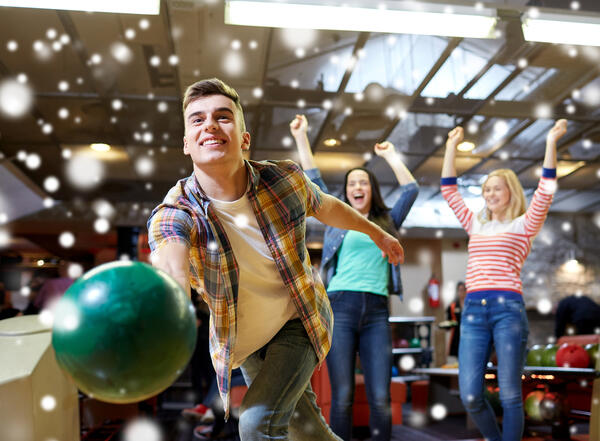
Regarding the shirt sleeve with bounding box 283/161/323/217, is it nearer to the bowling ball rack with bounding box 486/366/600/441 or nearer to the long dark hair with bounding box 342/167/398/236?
the long dark hair with bounding box 342/167/398/236

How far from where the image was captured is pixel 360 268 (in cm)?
255

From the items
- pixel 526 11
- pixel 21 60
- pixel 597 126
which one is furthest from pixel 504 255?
pixel 597 126

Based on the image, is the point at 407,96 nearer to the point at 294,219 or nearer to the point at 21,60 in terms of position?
the point at 21,60

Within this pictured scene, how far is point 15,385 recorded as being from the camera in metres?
1.72

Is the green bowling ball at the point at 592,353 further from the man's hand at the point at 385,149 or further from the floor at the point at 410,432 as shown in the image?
the man's hand at the point at 385,149

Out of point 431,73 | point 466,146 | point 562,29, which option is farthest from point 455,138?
point 466,146

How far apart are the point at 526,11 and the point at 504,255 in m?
1.94

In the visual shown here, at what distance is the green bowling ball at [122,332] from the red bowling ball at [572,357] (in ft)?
12.7

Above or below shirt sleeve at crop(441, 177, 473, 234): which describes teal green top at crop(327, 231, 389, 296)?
below

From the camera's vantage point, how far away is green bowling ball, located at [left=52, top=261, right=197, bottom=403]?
0.83m

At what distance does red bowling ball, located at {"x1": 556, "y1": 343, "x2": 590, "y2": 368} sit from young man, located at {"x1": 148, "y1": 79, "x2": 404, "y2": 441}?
10.2 ft

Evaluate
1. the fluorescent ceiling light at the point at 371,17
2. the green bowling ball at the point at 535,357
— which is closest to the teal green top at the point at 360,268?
the fluorescent ceiling light at the point at 371,17

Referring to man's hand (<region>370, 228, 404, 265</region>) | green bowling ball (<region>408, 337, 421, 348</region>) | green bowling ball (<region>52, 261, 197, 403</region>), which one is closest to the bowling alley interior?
green bowling ball (<region>52, 261, 197, 403</region>)

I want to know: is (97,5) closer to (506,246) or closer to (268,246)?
(268,246)
